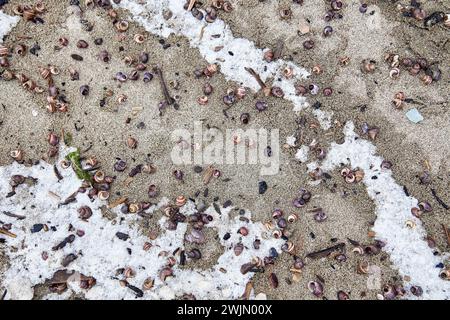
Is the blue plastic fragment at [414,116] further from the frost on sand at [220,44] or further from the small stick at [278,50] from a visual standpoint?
the small stick at [278,50]

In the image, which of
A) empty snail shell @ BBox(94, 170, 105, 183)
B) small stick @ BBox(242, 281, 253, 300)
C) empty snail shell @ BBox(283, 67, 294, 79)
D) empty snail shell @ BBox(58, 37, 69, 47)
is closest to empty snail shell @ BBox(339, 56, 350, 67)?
empty snail shell @ BBox(283, 67, 294, 79)

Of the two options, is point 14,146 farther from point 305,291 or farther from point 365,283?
point 365,283

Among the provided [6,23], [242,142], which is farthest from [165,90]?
[6,23]

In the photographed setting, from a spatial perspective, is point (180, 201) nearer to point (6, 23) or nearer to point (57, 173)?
point (57, 173)

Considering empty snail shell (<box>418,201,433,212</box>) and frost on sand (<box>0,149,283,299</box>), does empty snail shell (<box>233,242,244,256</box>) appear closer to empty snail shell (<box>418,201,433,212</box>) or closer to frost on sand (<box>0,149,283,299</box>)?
frost on sand (<box>0,149,283,299</box>)

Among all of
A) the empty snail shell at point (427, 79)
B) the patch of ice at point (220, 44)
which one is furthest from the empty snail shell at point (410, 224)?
the patch of ice at point (220, 44)

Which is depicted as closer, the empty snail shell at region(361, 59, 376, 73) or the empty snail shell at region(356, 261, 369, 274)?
the empty snail shell at region(356, 261, 369, 274)
